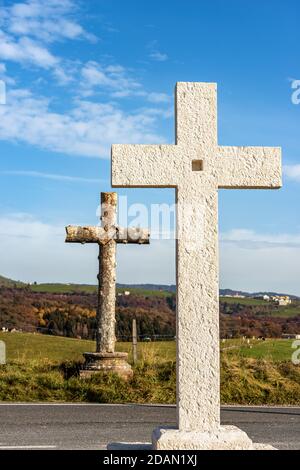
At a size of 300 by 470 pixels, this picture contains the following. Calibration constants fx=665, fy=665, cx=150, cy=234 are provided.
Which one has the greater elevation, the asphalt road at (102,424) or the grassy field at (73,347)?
the grassy field at (73,347)

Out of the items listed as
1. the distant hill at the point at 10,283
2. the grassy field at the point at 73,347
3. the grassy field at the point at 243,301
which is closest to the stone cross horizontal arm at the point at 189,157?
the grassy field at the point at 73,347

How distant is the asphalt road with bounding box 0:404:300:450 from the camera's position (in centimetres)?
748

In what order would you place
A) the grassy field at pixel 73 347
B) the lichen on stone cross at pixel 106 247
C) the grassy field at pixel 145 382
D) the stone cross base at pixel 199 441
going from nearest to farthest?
the stone cross base at pixel 199 441, the grassy field at pixel 145 382, the lichen on stone cross at pixel 106 247, the grassy field at pixel 73 347

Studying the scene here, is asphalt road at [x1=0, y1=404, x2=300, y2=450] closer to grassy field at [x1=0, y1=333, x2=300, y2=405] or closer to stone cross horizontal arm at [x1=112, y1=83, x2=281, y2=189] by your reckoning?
grassy field at [x1=0, y1=333, x2=300, y2=405]

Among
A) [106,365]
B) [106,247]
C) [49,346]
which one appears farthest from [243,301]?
[106,365]

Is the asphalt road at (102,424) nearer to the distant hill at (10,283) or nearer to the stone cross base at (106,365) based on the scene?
the stone cross base at (106,365)

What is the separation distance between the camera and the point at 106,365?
11.7 meters

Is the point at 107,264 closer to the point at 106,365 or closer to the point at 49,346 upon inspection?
the point at 106,365

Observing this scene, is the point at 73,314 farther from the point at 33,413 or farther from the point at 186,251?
the point at 186,251

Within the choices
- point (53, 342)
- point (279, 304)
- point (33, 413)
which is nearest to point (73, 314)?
point (53, 342)

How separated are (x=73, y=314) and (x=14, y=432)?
23.0 meters

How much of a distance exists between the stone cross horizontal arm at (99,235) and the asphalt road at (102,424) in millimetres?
3298

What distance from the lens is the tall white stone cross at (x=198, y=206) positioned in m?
5.06

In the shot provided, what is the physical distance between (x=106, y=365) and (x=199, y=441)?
702 centimetres
